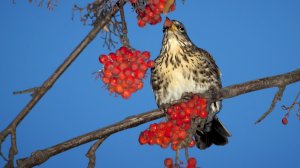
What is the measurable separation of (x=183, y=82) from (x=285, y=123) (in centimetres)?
111

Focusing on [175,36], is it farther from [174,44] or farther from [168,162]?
[168,162]

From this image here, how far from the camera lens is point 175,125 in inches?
93.4

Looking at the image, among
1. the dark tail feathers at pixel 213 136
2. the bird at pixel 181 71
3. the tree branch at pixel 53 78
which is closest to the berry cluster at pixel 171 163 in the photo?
the tree branch at pixel 53 78

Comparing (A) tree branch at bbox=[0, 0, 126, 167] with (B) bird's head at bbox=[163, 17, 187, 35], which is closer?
(A) tree branch at bbox=[0, 0, 126, 167]

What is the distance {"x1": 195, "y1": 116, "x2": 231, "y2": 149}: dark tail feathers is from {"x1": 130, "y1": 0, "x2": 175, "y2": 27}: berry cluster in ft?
6.94

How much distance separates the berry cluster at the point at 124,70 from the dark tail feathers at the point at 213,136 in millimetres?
1931

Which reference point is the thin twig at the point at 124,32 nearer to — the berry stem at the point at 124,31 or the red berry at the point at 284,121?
the berry stem at the point at 124,31

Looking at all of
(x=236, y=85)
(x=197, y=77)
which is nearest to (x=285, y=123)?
(x=236, y=85)

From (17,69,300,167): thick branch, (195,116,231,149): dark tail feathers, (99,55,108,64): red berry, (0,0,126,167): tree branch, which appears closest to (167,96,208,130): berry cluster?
(17,69,300,167): thick branch

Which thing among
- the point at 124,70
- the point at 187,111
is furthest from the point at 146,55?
the point at 187,111

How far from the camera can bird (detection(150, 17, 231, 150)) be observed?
12.1 ft

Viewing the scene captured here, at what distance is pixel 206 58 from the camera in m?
3.89

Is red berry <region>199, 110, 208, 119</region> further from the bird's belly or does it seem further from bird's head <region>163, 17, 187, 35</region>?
bird's head <region>163, 17, 187, 35</region>

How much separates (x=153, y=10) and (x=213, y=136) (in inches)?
92.3
